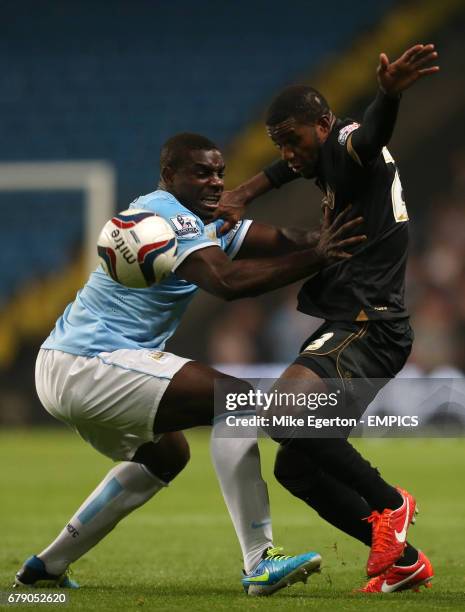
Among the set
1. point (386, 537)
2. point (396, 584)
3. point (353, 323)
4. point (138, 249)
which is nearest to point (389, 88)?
point (353, 323)

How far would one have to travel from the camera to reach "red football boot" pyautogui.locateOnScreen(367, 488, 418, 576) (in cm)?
457

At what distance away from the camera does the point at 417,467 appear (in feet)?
37.6

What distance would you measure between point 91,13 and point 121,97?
204 centimetres

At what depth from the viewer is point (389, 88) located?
4.43 m

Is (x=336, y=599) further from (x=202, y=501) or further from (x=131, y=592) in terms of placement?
(x=202, y=501)

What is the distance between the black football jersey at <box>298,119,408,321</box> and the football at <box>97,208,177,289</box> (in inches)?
28.7

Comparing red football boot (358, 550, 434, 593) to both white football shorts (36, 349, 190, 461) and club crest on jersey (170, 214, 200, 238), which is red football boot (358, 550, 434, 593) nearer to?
white football shorts (36, 349, 190, 461)

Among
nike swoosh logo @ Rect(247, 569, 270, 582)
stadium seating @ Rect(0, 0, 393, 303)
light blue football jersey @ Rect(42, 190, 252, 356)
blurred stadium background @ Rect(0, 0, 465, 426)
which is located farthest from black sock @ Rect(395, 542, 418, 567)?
stadium seating @ Rect(0, 0, 393, 303)

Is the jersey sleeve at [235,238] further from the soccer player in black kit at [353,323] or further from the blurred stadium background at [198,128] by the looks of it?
the blurred stadium background at [198,128]

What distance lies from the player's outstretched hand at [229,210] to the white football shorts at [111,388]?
0.78 m

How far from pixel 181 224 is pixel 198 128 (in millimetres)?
14510

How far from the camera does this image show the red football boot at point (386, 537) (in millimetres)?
4574

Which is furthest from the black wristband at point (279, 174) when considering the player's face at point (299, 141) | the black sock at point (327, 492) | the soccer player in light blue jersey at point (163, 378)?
the black sock at point (327, 492)

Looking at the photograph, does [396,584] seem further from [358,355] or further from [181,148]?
[181,148]
